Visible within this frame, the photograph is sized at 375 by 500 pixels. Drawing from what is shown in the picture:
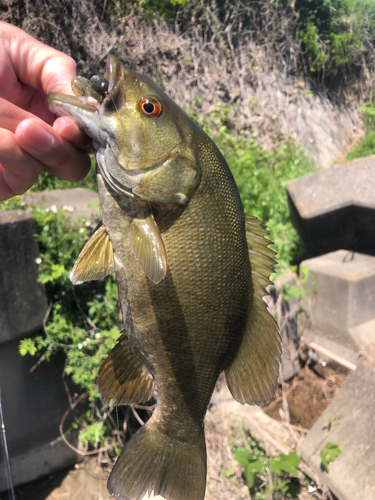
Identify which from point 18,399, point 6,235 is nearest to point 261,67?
point 6,235

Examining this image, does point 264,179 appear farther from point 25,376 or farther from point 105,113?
point 105,113

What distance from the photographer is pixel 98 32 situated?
4734 mm

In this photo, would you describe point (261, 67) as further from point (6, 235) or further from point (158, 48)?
point (6, 235)

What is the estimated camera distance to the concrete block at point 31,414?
3.15 m

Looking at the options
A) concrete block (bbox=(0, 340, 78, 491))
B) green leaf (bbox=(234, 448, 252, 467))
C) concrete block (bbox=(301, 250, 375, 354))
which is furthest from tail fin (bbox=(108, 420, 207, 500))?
concrete block (bbox=(301, 250, 375, 354))

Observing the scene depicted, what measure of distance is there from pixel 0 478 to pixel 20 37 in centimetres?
354

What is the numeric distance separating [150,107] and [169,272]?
541 millimetres

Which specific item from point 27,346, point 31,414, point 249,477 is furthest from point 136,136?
point 31,414

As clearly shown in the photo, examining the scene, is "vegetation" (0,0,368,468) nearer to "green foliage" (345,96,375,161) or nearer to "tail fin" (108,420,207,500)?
"green foliage" (345,96,375,161)

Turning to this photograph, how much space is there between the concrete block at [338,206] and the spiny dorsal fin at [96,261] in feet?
11.0

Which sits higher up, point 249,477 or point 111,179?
point 111,179

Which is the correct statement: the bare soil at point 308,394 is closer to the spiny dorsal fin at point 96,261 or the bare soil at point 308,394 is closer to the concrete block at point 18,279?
the concrete block at point 18,279

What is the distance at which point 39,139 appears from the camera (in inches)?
49.6

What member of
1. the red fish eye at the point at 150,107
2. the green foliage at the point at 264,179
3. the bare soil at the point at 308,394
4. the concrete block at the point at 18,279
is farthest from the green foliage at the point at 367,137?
the red fish eye at the point at 150,107
